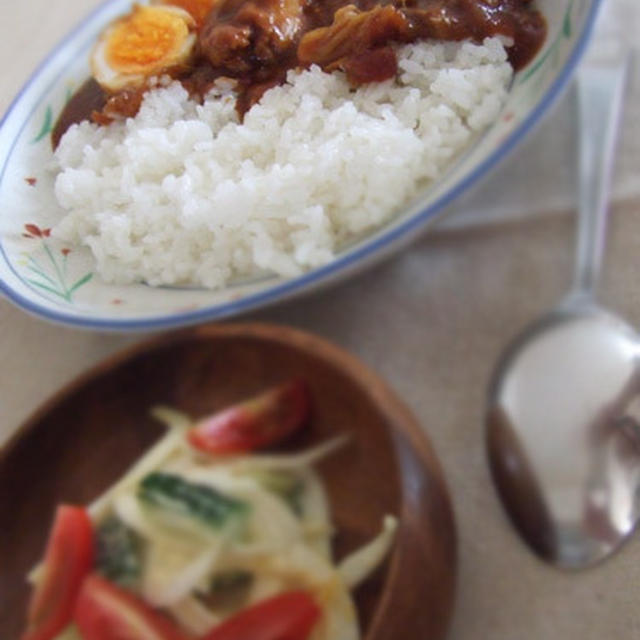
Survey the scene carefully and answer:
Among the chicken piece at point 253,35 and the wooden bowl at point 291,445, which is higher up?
the chicken piece at point 253,35

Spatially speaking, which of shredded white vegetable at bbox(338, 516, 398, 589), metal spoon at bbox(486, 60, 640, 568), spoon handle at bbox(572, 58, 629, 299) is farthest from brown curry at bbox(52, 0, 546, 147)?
shredded white vegetable at bbox(338, 516, 398, 589)

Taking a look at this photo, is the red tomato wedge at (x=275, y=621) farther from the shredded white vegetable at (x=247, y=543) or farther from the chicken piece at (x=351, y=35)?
the chicken piece at (x=351, y=35)

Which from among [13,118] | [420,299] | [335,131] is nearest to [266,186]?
[335,131]

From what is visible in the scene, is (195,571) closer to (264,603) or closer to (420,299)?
(264,603)

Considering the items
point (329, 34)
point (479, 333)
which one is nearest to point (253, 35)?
point (329, 34)

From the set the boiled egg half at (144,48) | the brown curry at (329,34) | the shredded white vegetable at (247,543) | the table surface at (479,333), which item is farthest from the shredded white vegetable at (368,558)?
the boiled egg half at (144,48)

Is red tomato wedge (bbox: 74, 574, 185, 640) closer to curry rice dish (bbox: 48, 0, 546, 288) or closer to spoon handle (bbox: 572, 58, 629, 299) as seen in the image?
curry rice dish (bbox: 48, 0, 546, 288)
